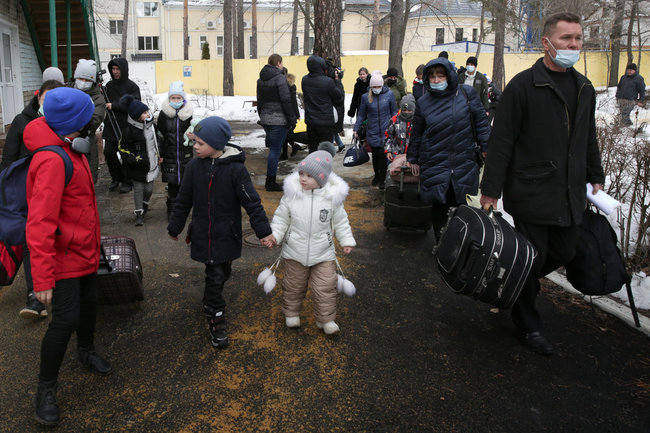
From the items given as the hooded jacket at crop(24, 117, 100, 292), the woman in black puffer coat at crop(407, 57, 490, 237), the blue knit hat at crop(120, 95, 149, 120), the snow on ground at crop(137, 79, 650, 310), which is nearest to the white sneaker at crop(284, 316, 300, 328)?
the hooded jacket at crop(24, 117, 100, 292)

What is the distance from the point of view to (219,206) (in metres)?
3.67

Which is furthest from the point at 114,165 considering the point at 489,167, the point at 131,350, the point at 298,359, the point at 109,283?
the point at 489,167

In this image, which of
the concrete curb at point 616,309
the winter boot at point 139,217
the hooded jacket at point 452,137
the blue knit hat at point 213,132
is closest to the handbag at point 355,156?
the winter boot at point 139,217

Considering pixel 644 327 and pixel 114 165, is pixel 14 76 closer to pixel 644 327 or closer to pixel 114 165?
pixel 114 165

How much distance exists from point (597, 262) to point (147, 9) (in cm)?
5357

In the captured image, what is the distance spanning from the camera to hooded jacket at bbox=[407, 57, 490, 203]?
4.76 meters

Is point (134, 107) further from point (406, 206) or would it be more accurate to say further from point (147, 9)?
point (147, 9)

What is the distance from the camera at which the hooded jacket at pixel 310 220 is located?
3.75 m

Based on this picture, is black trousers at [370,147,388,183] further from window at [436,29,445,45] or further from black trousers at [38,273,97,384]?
window at [436,29,445,45]

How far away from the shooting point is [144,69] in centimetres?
3475

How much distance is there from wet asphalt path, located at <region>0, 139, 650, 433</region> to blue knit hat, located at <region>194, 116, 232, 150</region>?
138 cm

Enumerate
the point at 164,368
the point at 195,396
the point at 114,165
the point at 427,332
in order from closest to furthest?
1. the point at 195,396
2. the point at 164,368
3. the point at 427,332
4. the point at 114,165

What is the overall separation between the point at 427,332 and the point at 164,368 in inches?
73.0

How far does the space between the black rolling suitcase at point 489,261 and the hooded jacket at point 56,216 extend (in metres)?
2.21
